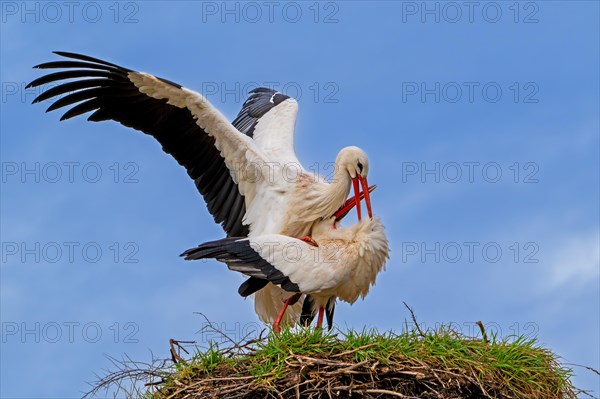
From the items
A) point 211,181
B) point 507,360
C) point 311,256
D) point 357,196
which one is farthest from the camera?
point 211,181

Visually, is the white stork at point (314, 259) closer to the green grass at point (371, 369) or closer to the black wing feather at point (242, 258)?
the black wing feather at point (242, 258)

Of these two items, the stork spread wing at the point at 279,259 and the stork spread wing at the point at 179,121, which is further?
the stork spread wing at the point at 179,121

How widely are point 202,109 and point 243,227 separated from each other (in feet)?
3.71

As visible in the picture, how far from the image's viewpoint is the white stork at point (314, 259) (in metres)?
8.93

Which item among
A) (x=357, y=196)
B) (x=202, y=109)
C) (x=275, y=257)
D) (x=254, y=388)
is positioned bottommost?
(x=254, y=388)

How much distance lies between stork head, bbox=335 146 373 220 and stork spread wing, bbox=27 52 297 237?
0.88 metres

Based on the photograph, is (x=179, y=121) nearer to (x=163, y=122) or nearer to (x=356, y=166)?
(x=163, y=122)

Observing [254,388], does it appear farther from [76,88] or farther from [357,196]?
[76,88]

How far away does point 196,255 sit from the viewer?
9.04 metres

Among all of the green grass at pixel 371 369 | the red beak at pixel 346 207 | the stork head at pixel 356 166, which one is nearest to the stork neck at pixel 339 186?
the stork head at pixel 356 166

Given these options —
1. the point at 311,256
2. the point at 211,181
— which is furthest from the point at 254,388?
the point at 211,181

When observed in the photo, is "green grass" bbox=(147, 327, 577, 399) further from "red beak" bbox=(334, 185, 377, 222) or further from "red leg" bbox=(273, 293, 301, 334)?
"red beak" bbox=(334, 185, 377, 222)

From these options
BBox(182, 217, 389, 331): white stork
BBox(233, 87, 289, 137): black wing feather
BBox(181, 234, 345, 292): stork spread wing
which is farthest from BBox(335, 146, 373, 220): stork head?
BBox(233, 87, 289, 137): black wing feather

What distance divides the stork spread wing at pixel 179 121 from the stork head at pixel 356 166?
88 cm
